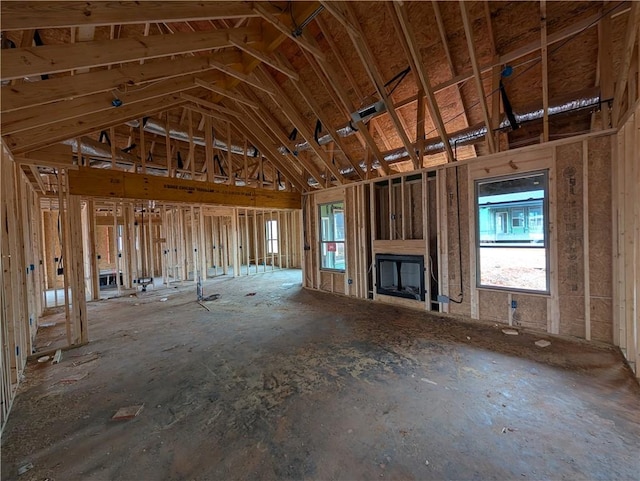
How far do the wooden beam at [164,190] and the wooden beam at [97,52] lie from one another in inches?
100

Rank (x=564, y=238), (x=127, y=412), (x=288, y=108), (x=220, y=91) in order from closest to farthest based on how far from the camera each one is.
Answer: (x=127, y=412) < (x=564, y=238) < (x=220, y=91) < (x=288, y=108)

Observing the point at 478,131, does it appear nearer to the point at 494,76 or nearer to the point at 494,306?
the point at 494,76

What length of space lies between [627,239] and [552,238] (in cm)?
82

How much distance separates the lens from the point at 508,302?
13.6 ft

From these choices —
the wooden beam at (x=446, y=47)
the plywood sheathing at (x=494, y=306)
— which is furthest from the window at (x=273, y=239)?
the plywood sheathing at (x=494, y=306)

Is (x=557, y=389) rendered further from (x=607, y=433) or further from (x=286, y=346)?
(x=286, y=346)

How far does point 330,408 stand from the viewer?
231 centimetres

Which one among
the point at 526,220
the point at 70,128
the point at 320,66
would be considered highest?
the point at 320,66

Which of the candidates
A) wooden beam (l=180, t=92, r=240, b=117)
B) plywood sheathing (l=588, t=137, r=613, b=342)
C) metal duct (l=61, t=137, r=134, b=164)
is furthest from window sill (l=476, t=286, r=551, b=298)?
metal duct (l=61, t=137, r=134, b=164)

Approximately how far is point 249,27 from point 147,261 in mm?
8241

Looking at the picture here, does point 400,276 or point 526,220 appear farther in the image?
point 400,276

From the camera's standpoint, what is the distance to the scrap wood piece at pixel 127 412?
2.26m

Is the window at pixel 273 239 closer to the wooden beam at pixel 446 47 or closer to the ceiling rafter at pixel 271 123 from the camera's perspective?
the ceiling rafter at pixel 271 123

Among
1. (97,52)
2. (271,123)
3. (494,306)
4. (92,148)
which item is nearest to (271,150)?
(271,123)
